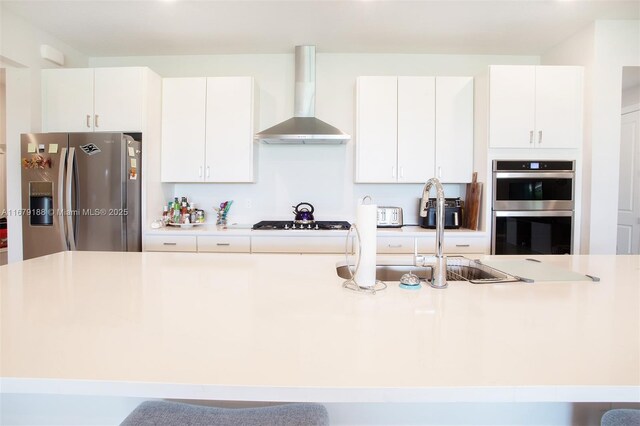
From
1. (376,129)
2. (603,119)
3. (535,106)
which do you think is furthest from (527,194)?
(376,129)

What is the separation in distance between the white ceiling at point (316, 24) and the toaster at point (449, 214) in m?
1.44

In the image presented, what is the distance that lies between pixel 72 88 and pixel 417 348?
11.5ft

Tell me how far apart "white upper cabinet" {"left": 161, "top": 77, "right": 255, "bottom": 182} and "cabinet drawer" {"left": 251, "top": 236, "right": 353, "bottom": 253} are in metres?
0.62

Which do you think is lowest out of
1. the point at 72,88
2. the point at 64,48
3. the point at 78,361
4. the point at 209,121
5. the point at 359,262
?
the point at 78,361

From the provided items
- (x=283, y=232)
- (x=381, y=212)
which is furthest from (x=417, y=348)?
(x=381, y=212)

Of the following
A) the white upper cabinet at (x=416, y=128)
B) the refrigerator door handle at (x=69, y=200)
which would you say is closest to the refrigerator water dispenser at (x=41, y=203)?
the refrigerator door handle at (x=69, y=200)

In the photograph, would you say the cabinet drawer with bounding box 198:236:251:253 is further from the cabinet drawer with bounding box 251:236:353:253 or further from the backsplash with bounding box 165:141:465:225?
the backsplash with bounding box 165:141:465:225

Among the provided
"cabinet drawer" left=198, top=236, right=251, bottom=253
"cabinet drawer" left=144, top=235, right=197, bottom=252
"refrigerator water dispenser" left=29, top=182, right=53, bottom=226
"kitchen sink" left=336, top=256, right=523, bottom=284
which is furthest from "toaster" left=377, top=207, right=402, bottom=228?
"refrigerator water dispenser" left=29, top=182, right=53, bottom=226

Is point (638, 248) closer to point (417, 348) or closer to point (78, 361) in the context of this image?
point (417, 348)

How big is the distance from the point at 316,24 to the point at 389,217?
1.74m

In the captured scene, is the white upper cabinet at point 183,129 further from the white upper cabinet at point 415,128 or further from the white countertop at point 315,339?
the white countertop at point 315,339

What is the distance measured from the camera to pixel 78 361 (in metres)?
0.71

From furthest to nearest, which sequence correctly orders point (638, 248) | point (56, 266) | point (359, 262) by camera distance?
1. point (638, 248)
2. point (56, 266)
3. point (359, 262)

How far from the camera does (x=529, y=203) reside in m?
2.92
